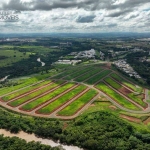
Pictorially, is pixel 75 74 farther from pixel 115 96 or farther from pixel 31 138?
pixel 31 138

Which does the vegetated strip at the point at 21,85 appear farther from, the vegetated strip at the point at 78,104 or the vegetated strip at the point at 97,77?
the vegetated strip at the point at 78,104

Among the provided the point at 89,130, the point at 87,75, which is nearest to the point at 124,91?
the point at 87,75

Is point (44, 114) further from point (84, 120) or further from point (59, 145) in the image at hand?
point (59, 145)

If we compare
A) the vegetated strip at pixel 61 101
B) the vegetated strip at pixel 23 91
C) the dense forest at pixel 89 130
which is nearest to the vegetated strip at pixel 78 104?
the vegetated strip at pixel 61 101

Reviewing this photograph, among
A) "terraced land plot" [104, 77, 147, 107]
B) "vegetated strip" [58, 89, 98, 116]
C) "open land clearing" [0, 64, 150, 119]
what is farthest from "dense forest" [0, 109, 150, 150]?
"terraced land plot" [104, 77, 147, 107]

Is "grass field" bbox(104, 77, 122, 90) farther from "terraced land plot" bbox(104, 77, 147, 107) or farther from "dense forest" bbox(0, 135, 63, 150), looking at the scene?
"dense forest" bbox(0, 135, 63, 150)

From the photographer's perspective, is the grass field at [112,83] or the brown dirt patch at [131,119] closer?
the brown dirt patch at [131,119]
